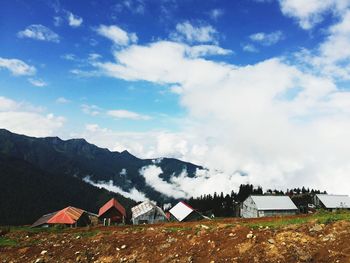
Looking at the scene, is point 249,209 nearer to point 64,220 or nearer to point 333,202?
point 333,202

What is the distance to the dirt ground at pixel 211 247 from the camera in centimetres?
1343

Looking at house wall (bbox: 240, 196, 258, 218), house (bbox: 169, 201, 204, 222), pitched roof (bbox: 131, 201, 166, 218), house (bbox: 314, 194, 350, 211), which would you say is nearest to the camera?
pitched roof (bbox: 131, 201, 166, 218)

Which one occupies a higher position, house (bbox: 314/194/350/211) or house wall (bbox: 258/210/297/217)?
house (bbox: 314/194/350/211)

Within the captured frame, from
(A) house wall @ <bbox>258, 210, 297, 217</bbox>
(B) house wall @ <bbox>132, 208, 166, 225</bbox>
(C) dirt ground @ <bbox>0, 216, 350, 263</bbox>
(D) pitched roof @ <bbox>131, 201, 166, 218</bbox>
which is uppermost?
(C) dirt ground @ <bbox>0, 216, 350, 263</bbox>

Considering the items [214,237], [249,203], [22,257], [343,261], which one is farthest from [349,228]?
[249,203]

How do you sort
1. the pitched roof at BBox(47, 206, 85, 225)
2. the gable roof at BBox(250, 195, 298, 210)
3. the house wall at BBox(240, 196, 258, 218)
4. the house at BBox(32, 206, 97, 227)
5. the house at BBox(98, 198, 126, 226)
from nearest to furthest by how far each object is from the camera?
the house at BBox(32, 206, 97, 227) → the pitched roof at BBox(47, 206, 85, 225) → the house at BBox(98, 198, 126, 226) → the gable roof at BBox(250, 195, 298, 210) → the house wall at BBox(240, 196, 258, 218)

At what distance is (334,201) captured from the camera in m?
89.6

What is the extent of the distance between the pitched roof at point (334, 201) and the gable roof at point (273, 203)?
524 inches

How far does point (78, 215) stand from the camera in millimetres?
63188

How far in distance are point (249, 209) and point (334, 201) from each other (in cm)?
2427

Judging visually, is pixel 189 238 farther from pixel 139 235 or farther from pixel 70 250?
pixel 70 250

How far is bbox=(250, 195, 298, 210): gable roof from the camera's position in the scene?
266 ft

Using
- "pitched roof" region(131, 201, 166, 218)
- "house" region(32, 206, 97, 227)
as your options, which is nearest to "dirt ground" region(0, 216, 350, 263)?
"house" region(32, 206, 97, 227)

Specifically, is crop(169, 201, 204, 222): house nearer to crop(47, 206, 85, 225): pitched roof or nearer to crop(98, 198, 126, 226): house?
crop(98, 198, 126, 226): house
